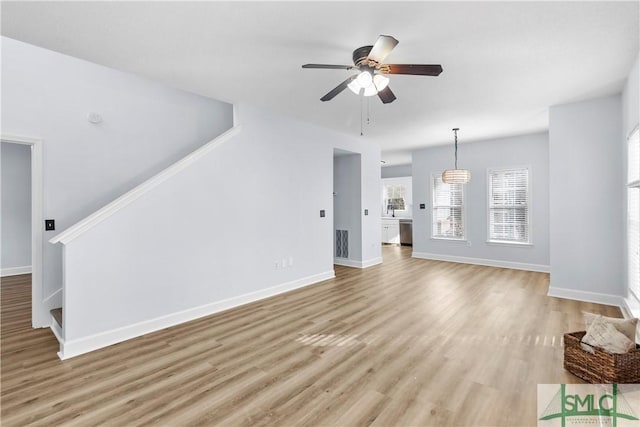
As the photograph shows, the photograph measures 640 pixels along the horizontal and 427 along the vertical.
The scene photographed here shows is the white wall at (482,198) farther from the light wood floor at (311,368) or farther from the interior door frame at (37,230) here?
the interior door frame at (37,230)

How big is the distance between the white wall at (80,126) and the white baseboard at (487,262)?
610cm

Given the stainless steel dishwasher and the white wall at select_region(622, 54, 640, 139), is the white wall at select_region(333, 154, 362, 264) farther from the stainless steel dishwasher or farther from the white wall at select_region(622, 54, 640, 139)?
the stainless steel dishwasher

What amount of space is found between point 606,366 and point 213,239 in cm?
386

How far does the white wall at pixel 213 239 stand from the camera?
292 centimetres

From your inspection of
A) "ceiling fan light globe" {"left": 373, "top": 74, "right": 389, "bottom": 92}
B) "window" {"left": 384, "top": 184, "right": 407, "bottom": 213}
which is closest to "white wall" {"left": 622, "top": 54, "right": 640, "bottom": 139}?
"ceiling fan light globe" {"left": 373, "top": 74, "right": 389, "bottom": 92}

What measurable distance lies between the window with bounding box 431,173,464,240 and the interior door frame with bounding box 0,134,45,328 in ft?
Answer: 23.7

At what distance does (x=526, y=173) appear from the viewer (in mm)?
6305

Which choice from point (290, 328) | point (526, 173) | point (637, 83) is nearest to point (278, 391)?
point (290, 328)

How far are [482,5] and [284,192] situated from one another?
132 inches

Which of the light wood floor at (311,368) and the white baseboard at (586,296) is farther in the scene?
the white baseboard at (586,296)

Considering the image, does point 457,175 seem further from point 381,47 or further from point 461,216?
point 381,47

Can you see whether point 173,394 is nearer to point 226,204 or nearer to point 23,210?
point 226,204

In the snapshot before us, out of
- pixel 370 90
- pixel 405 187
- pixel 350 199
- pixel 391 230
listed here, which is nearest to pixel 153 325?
pixel 370 90

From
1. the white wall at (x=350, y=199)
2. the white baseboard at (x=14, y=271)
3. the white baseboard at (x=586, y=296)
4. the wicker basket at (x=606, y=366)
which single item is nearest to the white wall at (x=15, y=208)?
the white baseboard at (x=14, y=271)
